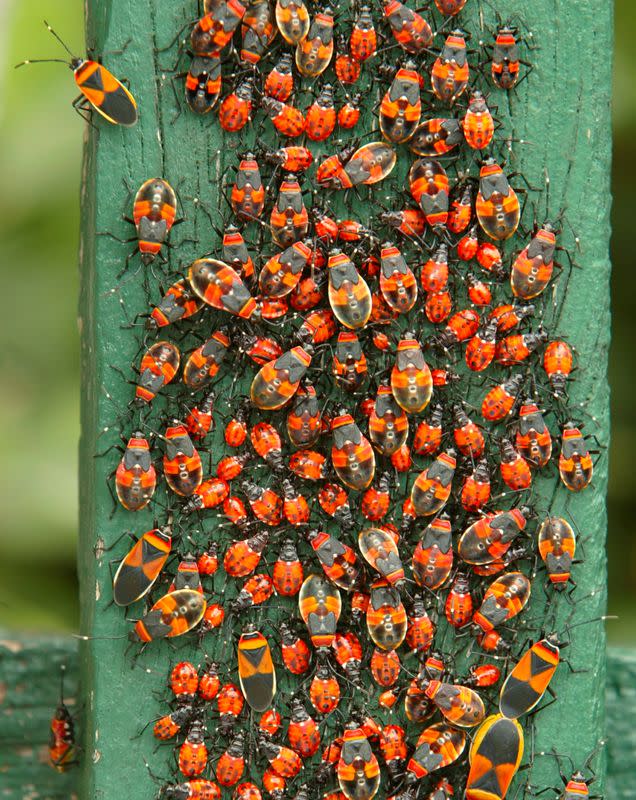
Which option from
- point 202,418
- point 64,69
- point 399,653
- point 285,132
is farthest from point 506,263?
point 64,69

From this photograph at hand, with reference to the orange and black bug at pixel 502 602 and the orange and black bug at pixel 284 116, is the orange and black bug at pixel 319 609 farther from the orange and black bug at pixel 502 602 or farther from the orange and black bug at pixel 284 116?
the orange and black bug at pixel 284 116

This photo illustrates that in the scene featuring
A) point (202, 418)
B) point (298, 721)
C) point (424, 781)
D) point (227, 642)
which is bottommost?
point (424, 781)

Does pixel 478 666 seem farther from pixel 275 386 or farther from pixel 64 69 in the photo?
pixel 64 69

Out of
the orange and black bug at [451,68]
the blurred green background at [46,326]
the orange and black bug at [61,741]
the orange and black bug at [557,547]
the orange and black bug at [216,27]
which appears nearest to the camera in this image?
the orange and black bug at [216,27]

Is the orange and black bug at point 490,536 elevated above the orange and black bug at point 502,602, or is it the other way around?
the orange and black bug at point 490,536

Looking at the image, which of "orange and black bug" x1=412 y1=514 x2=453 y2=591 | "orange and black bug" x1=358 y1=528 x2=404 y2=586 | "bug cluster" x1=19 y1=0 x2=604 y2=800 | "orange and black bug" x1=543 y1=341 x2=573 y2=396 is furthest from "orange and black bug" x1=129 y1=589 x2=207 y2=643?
"orange and black bug" x1=543 y1=341 x2=573 y2=396

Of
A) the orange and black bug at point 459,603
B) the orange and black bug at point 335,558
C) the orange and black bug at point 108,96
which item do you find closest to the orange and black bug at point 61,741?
the orange and black bug at point 335,558
